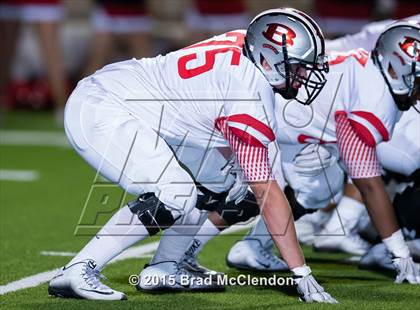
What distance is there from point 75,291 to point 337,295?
970 millimetres

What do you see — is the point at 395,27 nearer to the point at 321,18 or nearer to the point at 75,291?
the point at 75,291

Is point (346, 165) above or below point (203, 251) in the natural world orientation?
above

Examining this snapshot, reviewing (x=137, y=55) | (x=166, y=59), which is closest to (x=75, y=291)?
(x=166, y=59)

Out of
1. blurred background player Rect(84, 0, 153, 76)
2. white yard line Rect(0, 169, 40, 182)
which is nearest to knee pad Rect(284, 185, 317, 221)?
white yard line Rect(0, 169, 40, 182)

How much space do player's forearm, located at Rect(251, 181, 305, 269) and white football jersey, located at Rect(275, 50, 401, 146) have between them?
24.4 inches

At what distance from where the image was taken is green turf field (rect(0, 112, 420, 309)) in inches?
176

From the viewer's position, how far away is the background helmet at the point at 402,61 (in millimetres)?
4922

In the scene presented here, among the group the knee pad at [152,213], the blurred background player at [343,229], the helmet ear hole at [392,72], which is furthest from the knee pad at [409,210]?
the knee pad at [152,213]

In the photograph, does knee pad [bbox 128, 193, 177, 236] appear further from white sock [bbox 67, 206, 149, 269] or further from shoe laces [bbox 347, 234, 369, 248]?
shoe laces [bbox 347, 234, 369, 248]

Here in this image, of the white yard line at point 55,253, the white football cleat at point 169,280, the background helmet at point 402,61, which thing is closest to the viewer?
the white football cleat at point 169,280

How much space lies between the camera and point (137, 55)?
10586mm

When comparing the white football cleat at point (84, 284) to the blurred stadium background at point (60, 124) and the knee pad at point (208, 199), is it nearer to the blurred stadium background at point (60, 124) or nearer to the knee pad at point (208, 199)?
the blurred stadium background at point (60, 124)

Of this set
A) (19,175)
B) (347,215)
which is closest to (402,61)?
(347,215)

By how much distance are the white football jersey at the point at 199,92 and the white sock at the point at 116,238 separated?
1.34 feet
